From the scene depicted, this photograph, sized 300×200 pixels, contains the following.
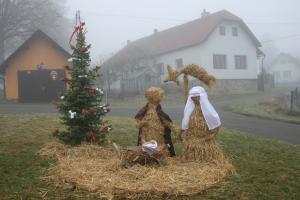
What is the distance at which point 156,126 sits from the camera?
8000 mm

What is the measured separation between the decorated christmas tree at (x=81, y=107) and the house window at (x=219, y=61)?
2657 centimetres

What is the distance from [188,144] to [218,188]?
5.32ft

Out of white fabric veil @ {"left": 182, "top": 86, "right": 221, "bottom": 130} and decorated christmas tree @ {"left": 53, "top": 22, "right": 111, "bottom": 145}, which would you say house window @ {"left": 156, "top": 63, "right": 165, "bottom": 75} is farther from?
white fabric veil @ {"left": 182, "top": 86, "right": 221, "bottom": 130}

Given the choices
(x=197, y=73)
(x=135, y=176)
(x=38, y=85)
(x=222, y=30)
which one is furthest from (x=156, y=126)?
(x=222, y=30)

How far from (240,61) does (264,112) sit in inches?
719

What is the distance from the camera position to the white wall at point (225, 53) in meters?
34.4

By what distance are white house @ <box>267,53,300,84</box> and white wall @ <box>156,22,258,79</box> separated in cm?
3810

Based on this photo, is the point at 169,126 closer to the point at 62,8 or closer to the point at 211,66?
the point at 211,66

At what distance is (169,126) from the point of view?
317 inches

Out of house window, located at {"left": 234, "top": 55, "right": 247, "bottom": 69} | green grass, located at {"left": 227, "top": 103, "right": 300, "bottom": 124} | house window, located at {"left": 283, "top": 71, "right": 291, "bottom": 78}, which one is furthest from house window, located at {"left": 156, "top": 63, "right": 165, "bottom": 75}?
house window, located at {"left": 283, "top": 71, "right": 291, "bottom": 78}

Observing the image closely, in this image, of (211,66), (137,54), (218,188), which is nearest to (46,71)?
(137,54)

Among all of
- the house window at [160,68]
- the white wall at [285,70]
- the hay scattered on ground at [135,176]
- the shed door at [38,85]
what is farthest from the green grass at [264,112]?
the white wall at [285,70]

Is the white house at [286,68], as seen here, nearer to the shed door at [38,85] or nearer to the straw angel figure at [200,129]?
the shed door at [38,85]

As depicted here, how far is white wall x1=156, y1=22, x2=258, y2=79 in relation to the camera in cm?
3438
